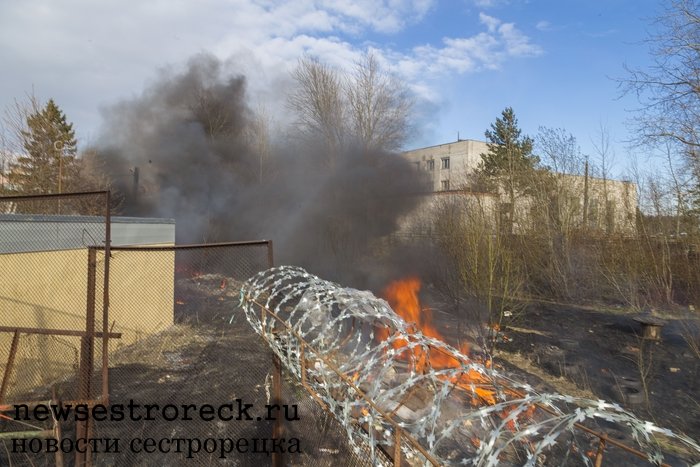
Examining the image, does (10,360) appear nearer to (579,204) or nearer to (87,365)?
(87,365)

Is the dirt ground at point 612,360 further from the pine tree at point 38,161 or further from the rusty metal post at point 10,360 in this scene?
the pine tree at point 38,161

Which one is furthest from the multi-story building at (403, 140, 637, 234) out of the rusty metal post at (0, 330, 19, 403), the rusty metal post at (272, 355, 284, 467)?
the rusty metal post at (0, 330, 19, 403)

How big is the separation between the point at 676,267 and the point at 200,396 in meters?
13.0

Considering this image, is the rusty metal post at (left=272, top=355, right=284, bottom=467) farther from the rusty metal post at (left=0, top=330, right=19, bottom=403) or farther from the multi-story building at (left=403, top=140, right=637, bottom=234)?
the multi-story building at (left=403, top=140, right=637, bottom=234)

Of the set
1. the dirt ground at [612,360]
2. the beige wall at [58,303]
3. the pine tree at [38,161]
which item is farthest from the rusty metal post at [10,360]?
the pine tree at [38,161]

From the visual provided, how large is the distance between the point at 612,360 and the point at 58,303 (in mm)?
10541

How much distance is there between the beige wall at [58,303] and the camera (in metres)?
5.90

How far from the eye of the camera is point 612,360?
355 inches

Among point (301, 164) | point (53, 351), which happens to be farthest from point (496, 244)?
point (301, 164)

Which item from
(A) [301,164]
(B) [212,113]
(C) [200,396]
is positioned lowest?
(C) [200,396]

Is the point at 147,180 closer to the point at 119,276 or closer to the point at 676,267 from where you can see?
the point at 119,276

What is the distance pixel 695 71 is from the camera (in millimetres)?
9023

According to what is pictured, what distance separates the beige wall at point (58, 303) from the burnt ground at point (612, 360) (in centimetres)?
706

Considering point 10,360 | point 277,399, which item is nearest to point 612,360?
point 277,399
